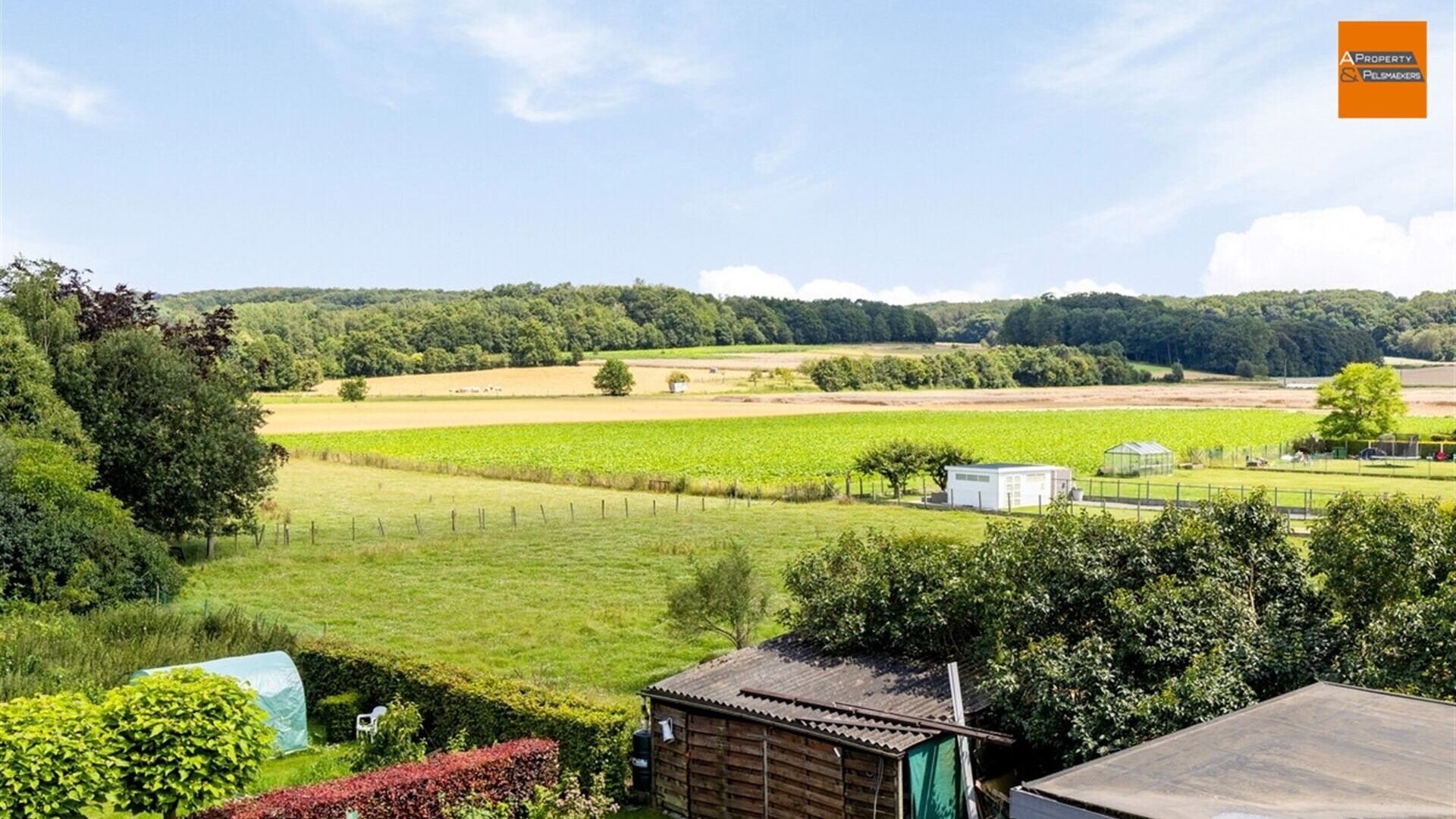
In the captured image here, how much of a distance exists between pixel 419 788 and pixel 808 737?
517cm

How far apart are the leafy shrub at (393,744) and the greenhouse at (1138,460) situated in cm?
4886

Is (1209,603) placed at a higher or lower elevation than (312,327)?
lower

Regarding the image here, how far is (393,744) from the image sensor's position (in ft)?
50.5

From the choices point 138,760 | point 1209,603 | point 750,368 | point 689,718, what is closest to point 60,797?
point 138,760

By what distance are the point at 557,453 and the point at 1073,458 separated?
33.3 meters

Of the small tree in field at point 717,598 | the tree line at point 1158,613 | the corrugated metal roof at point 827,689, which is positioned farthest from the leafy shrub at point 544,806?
the small tree in field at point 717,598

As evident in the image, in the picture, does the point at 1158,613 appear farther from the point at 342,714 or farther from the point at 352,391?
the point at 352,391

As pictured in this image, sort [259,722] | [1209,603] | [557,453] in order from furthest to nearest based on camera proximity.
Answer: [557,453], [259,722], [1209,603]

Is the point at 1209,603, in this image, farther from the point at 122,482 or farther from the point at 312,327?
the point at 312,327

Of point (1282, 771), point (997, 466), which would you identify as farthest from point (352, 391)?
point (1282, 771)

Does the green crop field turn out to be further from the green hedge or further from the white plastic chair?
the white plastic chair

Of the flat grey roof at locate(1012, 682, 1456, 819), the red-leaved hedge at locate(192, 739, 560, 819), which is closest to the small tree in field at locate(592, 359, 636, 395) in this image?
the red-leaved hedge at locate(192, 739, 560, 819)

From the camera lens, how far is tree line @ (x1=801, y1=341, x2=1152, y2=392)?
124 metres

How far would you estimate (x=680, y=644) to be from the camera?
2423 cm
